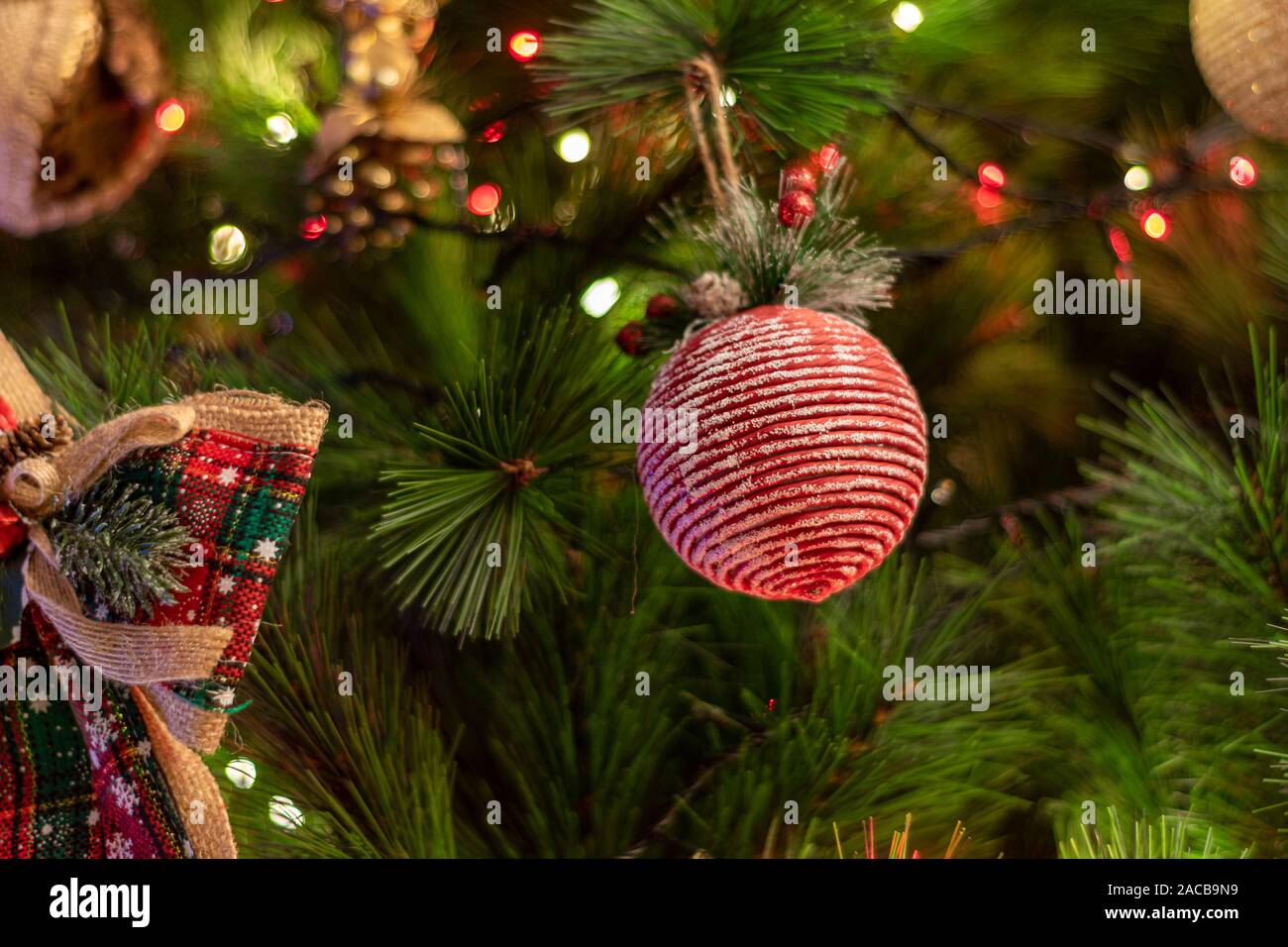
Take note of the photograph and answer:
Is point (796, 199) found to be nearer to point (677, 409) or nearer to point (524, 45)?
point (677, 409)

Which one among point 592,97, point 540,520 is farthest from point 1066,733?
point 592,97

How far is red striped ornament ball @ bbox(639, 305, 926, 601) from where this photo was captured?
49cm

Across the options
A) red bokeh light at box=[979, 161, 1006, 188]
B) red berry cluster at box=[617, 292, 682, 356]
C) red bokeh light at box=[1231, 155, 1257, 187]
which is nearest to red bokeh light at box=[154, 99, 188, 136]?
red berry cluster at box=[617, 292, 682, 356]

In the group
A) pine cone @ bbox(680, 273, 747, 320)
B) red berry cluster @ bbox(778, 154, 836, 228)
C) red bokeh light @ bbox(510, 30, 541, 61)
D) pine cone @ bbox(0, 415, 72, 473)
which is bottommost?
pine cone @ bbox(0, 415, 72, 473)

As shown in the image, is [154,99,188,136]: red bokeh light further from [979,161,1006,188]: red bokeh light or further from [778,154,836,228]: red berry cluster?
[979,161,1006,188]: red bokeh light

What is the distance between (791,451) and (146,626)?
0.82 feet

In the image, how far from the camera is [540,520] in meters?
0.67

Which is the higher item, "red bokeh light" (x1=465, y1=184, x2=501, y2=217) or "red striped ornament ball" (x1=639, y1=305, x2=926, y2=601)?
"red bokeh light" (x1=465, y1=184, x2=501, y2=217)

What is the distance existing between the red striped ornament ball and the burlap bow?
0.49ft

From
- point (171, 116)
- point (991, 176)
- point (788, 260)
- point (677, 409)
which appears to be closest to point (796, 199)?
point (788, 260)

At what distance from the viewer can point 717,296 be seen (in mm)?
582

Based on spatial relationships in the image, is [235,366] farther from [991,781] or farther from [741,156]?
[991,781]

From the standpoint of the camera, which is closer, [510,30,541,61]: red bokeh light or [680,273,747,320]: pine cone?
[680,273,747,320]: pine cone

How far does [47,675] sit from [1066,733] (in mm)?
517
